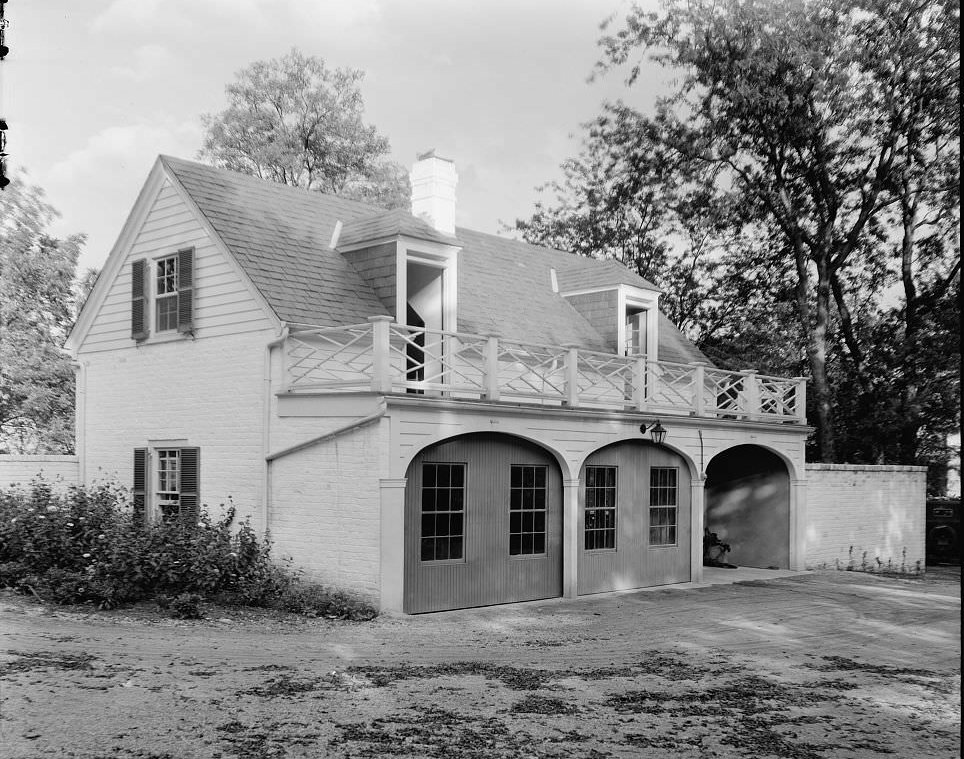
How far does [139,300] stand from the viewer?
18.7 metres

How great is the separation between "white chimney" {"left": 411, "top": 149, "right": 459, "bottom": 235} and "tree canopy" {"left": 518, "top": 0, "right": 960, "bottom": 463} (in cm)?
1083

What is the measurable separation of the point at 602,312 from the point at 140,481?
403 inches

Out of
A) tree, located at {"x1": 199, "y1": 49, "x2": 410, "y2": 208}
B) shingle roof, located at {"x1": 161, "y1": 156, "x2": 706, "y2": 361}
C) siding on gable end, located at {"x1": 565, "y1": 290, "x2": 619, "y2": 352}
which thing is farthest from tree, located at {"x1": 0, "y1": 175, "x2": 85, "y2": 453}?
siding on gable end, located at {"x1": 565, "y1": 290, "x2": 619, "y2": 352}

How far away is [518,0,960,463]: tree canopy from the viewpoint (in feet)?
89.1

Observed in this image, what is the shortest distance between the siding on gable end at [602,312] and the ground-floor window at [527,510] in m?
5.74

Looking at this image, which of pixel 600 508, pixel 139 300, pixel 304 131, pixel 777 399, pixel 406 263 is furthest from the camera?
pixel 304 131

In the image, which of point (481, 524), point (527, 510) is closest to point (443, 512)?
point (481, 524)

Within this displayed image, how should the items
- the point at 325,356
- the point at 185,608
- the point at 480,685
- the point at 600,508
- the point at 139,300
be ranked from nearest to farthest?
the point at 480,685, the point at 185,608, the point at 325,356, the point at 600,508, the point at 139,300

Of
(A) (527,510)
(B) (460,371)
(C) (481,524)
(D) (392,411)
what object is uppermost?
(B) (460,371)

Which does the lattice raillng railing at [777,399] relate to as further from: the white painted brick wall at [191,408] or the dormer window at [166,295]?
the dormer window at [166,295]

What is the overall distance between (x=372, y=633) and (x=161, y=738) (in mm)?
5521

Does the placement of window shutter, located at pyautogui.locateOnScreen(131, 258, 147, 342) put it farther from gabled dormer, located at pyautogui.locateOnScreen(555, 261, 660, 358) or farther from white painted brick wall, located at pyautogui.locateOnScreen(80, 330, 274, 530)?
gabled dormer, located at pyautogui.locateOnScreen(555, 261, 660, 358)

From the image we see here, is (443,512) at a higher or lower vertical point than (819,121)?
lower

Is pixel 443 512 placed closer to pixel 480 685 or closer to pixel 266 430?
pixel 266 430
